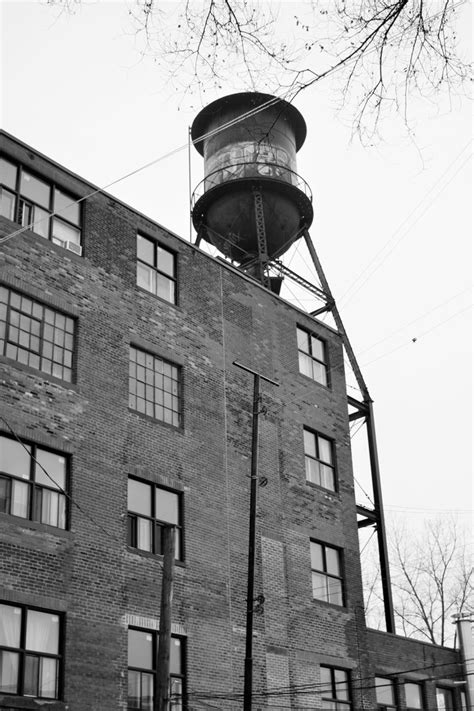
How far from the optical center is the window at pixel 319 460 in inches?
1205

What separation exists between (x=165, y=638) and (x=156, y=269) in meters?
13.4

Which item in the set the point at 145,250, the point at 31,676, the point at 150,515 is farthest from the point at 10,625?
the point at 145,250

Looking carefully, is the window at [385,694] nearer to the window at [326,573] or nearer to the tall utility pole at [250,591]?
the window at [326,573]

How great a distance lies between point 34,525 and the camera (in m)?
21.4

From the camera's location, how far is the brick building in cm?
2155

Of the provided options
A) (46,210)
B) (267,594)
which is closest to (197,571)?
(267,594)

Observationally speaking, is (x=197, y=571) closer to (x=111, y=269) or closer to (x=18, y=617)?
(x=18, y=617)

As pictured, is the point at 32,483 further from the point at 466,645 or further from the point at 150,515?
the point at 466,645

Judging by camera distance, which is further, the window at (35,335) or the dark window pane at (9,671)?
the window at (35,335)

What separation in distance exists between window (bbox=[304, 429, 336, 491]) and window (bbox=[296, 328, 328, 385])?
224cm

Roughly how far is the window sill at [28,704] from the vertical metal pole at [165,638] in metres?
4.34

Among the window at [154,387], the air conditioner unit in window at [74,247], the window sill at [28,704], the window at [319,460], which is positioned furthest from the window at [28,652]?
the window at [319,460]

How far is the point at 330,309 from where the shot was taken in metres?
34.2

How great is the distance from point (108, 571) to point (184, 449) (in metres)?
4.53
